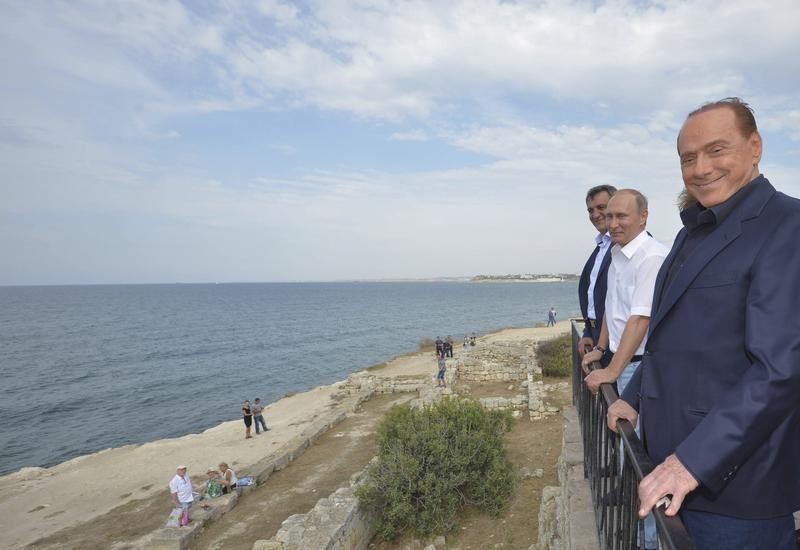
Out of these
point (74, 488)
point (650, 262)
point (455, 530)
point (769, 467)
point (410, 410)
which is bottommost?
point (74, 488)

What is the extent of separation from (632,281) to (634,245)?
0.31m

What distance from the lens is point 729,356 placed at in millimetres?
1488

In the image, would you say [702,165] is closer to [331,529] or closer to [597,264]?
[597,264]

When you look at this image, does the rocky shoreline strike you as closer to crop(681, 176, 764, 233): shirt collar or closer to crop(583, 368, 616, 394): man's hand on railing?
crop(583, 368, 616, 394): man's hand on railing

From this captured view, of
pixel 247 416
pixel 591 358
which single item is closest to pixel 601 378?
pixel 591 358

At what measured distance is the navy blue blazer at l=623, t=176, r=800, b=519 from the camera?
50.3 inches

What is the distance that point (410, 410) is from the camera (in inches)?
392

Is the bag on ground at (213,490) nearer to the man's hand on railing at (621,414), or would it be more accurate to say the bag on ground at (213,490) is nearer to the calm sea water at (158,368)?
the man's hand on railing at (621,414)

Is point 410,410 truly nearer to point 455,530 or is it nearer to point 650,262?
point 455,530

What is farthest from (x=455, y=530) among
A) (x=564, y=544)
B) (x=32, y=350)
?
(x=32, y=350)

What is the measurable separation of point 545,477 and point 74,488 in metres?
16.0

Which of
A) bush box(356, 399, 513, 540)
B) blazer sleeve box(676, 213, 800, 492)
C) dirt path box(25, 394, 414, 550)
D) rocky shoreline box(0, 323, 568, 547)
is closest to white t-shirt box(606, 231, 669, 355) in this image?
blazer sleeve box(676, 213, 800, 492)

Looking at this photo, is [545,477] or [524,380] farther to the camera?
[524,380]

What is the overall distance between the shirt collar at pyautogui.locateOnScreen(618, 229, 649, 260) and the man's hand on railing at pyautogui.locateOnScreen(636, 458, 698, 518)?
1966 mm
